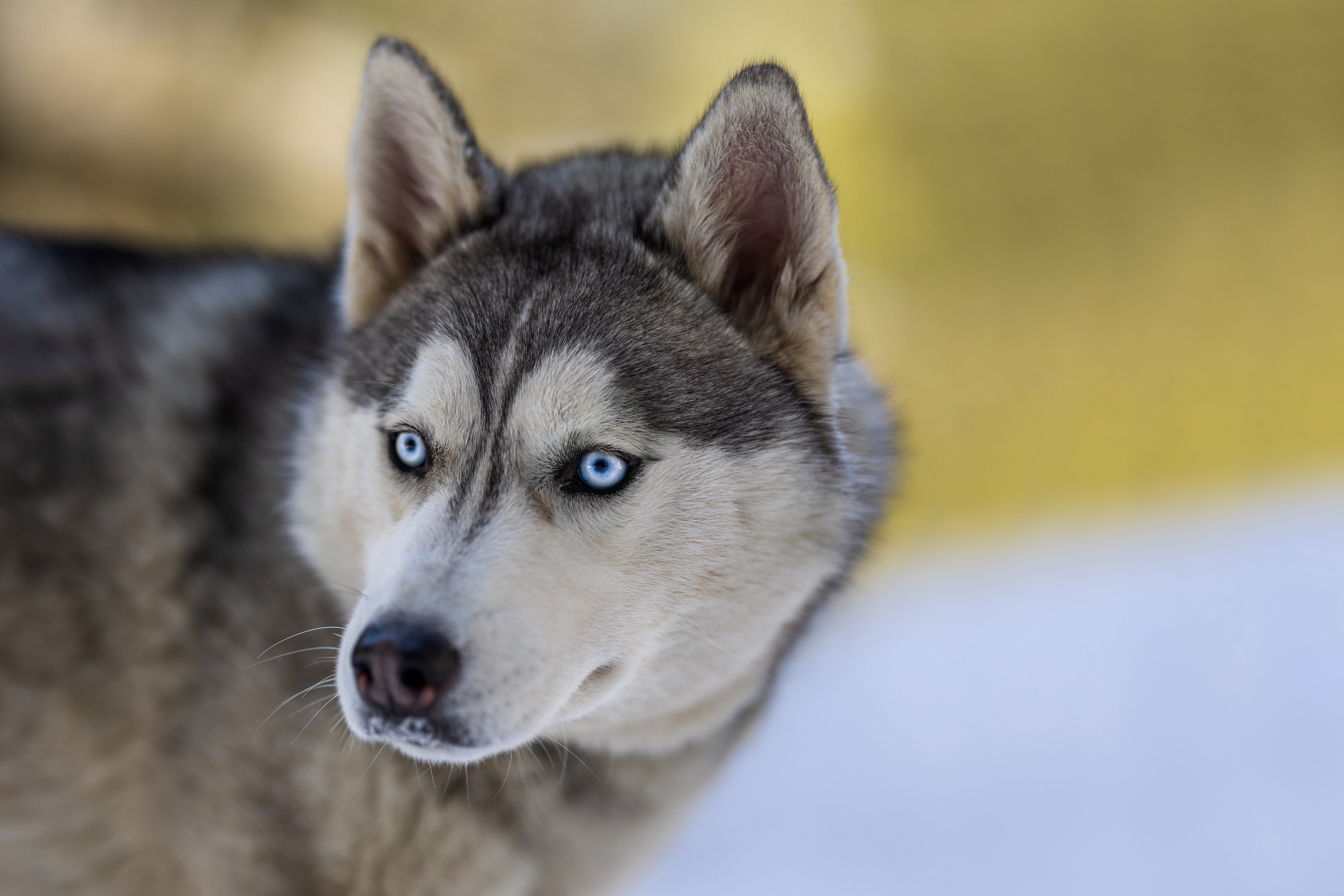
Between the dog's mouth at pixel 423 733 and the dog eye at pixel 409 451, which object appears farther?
the dog eye at pixel 409 451

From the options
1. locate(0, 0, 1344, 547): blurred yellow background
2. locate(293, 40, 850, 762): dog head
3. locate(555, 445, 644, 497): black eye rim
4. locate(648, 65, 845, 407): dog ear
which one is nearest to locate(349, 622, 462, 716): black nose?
locate(293, 40, 850, 762): dog head

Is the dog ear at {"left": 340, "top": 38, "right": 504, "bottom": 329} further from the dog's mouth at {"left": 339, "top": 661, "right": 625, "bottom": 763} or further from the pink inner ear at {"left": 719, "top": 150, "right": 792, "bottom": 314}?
the dog's mouth at {"left": 339, "top": 661, "right": 625, "bottom": 763}

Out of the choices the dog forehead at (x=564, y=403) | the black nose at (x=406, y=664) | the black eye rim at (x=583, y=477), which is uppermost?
the dog forehead at (x=564, y=403)

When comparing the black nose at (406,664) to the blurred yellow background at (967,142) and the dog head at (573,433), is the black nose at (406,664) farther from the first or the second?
the blurred yellow background at (967,142)

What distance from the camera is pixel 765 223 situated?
1.48m

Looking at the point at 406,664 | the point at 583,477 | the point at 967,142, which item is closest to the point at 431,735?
the point at 406,664

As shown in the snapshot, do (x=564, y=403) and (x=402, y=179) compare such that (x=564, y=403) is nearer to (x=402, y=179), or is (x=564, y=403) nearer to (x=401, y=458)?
(x=401, y=458)

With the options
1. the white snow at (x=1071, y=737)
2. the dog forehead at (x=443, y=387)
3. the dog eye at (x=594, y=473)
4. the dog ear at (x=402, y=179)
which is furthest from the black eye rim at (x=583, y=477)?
the white snow at (x=1071, y=737)

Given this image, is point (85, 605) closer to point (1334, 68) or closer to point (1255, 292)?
point (1255, 292)

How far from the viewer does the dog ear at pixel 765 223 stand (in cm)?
135

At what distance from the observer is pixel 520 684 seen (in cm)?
119

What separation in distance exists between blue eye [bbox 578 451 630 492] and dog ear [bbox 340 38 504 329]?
0.51 metres

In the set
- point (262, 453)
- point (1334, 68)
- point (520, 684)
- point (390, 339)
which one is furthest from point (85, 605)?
point (1334, 68)

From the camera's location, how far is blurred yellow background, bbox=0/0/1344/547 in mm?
4395
